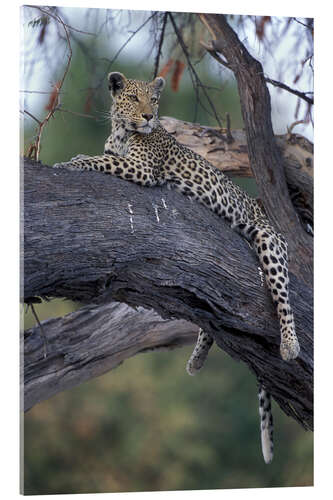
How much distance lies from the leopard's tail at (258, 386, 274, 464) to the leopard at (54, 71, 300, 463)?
2 cm

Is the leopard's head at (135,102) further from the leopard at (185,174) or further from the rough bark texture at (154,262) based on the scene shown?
the rough bark texture at (154,262)

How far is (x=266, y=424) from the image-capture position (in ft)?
13.3

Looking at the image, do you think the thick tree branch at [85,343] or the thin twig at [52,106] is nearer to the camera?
the thin twig at [52,106]

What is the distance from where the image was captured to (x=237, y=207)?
3.75 meters

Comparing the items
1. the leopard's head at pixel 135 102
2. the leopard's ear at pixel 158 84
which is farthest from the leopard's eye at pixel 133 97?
the leopard's ear at pixel 158 84

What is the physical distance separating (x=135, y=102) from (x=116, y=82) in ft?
0.50

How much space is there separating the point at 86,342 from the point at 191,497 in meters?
1.04

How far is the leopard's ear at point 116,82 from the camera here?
376cm

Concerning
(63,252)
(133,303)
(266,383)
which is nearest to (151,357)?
(266,383)

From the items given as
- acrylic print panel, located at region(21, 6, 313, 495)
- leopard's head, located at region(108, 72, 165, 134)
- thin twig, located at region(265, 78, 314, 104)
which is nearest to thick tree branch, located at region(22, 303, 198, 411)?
acrylic print panel, located at region(21, 6, 313, 495)

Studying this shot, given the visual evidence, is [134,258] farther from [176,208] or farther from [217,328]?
[217,328]

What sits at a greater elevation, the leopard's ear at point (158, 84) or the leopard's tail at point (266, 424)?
the leopard's ear at point (158, 84)
